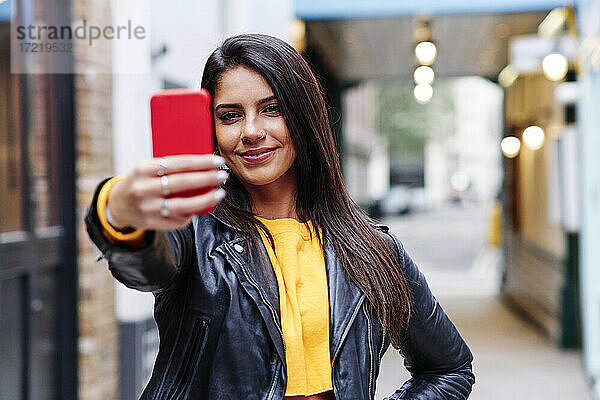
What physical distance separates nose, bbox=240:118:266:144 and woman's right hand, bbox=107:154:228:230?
485mm

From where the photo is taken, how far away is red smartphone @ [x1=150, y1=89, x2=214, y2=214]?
1.36 m

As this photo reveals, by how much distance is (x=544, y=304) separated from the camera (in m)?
11.9

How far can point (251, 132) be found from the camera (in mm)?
1757

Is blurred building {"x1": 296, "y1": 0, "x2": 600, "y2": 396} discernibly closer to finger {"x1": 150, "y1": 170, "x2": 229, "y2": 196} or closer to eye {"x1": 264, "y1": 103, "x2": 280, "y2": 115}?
eye {"x1": 264, "y1": 103, "x2": 280, "y2": 115}

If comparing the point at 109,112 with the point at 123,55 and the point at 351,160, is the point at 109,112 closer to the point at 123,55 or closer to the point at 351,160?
the point at 123,55

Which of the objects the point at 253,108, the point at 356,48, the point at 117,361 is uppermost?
the point at 356,48

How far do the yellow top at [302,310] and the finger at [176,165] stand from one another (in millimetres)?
592

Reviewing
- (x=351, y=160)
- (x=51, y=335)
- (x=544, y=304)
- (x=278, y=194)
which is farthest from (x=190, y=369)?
(x=351, y=160)

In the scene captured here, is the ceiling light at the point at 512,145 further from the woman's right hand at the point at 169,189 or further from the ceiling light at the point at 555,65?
the woman's right hand at the point at 169,189

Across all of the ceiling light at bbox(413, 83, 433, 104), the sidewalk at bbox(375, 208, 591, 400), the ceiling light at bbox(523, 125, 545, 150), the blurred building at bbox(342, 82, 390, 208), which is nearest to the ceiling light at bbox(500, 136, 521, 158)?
the ceiling light at bbox(413, 83, 433, 104)

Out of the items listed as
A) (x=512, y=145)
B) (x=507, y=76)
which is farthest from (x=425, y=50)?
(x=507, y=76)

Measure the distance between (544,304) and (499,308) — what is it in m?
2.35

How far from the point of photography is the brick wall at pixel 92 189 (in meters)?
4.48

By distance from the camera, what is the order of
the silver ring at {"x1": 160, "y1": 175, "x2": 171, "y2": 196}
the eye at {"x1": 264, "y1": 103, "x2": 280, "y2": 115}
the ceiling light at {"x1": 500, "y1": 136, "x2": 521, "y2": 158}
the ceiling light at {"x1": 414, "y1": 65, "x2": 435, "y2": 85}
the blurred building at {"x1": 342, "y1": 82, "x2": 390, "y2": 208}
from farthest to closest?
the blurred building at {"x1": 342, "y1": 82, "x2": 390, "y2": 208} → the ceiling light at {"x1": 500, "y1": 136, "x2": 521, "y2": 158} → the ceiling light at {"x1": 414, "y1": 65, "x2": 435, "y2": 85} → the eye at {"x1": 264, "y1": 103, "x2": 280, "y2": 115} → the silver ring at {"x1": 160, "y1": 175, "x2": 171, "y2": 196}
